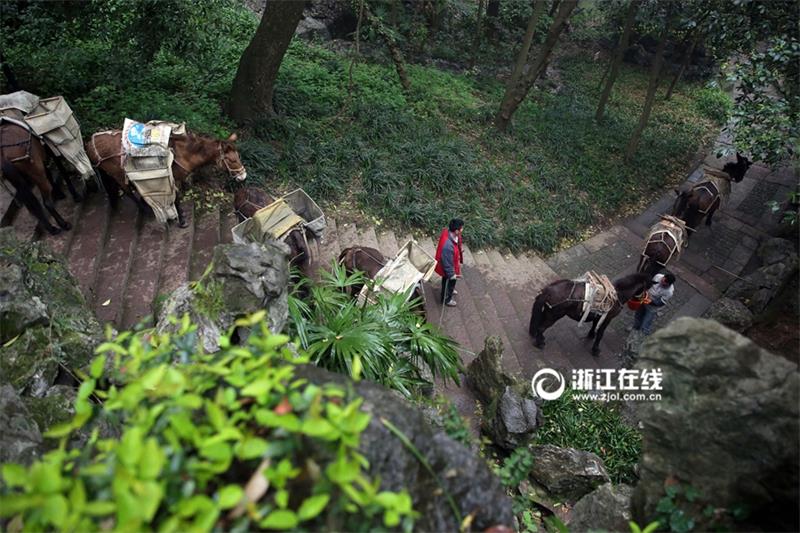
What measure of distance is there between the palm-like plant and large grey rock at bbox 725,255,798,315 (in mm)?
5771

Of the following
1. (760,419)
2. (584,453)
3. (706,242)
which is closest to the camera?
(760,419)

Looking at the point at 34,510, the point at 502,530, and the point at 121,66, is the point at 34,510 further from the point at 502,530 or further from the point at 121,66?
the point at 121,66

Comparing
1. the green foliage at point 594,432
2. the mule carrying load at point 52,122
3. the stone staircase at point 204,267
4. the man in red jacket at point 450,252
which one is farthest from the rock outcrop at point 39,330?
the green foliage at point 594,432

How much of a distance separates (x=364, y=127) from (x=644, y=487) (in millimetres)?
8531

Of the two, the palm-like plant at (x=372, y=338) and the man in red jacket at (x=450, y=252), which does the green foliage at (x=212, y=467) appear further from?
the man in red jacket at (x=450, y=252)

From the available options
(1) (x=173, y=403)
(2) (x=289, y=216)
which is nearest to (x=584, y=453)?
(2) (x=289, y=216)

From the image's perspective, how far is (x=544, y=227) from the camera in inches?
375

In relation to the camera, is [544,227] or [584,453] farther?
[544,227]

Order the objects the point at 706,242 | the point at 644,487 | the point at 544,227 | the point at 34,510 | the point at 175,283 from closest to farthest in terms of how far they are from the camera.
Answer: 1. the point at 34,510
2. the point at 644,487
3. the point at 175,283
4. the point at 544,227
5. the point at 706,242

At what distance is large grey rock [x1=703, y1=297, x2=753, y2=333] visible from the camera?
288 inches

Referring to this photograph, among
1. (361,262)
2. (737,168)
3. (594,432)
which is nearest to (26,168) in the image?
(361,262)

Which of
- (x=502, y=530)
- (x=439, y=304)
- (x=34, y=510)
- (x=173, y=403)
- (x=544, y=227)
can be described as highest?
(x=173, y=403)

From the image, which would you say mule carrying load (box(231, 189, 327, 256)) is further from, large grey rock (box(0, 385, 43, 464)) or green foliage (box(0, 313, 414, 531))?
green foliage (box(0, 313, 414, 531))

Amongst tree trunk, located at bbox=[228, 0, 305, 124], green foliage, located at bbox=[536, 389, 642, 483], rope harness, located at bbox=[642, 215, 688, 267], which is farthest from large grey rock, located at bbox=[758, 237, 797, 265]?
tree trunk, located at bbox=[228, 0, 305, 124]
